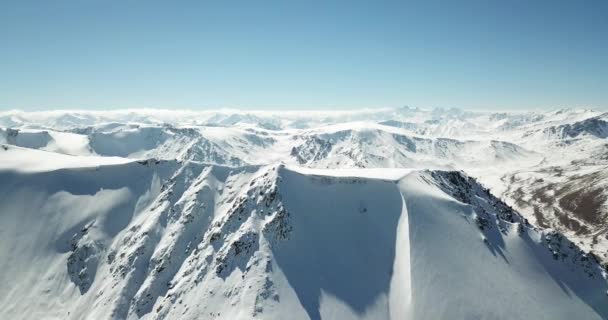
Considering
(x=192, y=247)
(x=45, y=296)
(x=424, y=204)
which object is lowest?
(x=45, y=296)

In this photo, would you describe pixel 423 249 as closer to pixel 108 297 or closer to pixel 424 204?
pixel 424 204

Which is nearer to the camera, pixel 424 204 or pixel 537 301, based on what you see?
pixel 537 301

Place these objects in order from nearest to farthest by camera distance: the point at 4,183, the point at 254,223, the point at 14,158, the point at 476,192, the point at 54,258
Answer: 1. the point at 254,223
2. the point at 54,258
3. the point at 476,192
4. the point at 4,183
5. the point at 14,158

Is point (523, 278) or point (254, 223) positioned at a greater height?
point (254, 223)

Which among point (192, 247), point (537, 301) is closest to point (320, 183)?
point (192, 247)

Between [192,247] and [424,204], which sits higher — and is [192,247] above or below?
below

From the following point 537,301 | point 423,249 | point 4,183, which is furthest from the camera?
point 4,183

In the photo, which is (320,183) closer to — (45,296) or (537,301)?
(537,301)

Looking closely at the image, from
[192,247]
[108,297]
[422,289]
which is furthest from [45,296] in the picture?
[422,289]

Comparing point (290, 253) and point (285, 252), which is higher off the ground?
point (285, 252)
